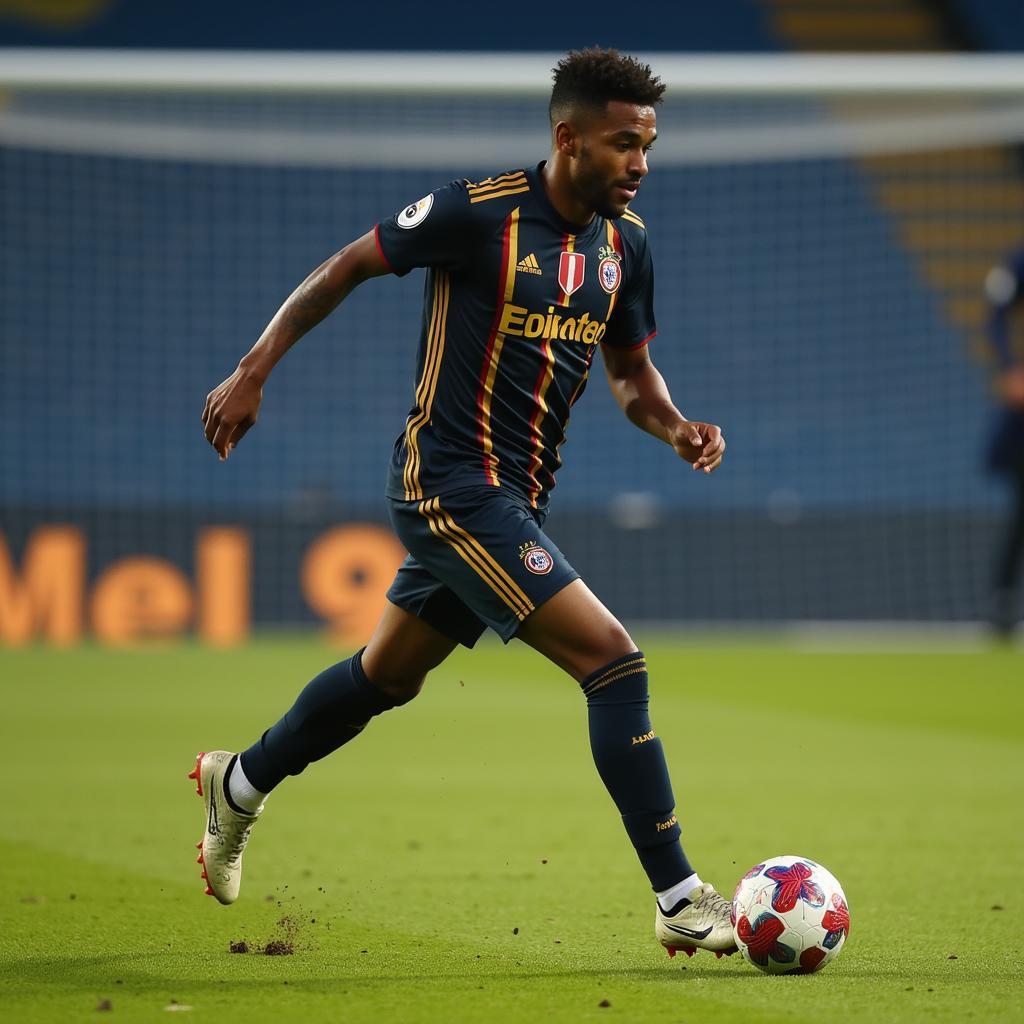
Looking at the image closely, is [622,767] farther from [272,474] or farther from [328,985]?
[272,474]

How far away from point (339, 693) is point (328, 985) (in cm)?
96

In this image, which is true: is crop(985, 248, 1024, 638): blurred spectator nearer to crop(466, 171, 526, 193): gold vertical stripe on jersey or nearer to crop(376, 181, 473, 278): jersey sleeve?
crop(466, 171, 526, 193): gold vertical stripe on jersey

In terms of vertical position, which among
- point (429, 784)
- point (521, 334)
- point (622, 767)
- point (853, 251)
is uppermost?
point (853, 251)

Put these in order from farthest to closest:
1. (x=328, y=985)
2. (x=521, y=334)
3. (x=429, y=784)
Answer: (x=429, y=784), (x=521, y=334), (x=328, y=985)

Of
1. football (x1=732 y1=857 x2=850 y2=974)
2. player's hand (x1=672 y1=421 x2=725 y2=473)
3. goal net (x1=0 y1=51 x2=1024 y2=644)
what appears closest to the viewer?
football (x1=732 y1=857 x2=850 y2=974)

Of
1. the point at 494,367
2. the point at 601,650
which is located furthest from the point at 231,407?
the point at 601,650

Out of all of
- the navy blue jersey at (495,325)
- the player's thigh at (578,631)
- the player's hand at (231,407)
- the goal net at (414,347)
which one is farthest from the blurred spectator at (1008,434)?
the player's hand at (231,407)

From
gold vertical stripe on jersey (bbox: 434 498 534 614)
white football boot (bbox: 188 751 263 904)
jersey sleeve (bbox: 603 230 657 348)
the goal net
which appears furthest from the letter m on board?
gold vertical stripe on jersey (bbox: 434 498 534 614)

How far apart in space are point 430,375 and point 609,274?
20.0 inches

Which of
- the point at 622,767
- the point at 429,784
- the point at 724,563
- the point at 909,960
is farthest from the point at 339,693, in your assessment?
the point at 724,563

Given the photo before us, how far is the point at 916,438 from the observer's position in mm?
16891

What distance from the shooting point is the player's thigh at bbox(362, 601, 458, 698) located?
426 centimetres

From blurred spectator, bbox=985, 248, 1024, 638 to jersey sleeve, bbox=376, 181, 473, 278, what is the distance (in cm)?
864

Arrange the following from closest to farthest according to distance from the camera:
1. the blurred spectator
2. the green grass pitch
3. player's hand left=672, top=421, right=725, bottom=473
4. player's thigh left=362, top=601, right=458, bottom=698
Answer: the green grass pitch < player's hand left=672, top=421, right=725, bottom=473 < player's thigh left=362, top=601, right=458, bottom=698 < the blurred spectator
